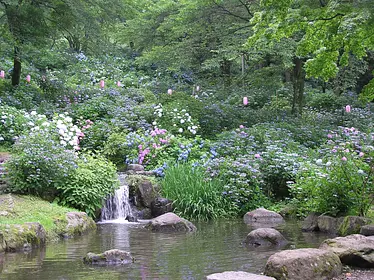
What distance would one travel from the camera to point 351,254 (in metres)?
6.36

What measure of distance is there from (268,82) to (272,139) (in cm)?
766

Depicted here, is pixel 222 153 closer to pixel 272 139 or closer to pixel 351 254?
pixel 272 139

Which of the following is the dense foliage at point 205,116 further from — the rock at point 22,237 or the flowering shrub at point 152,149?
the rock at point 22,237

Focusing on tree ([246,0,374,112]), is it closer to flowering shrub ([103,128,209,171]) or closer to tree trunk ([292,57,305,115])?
flowering shrub ([103,128,209,171])

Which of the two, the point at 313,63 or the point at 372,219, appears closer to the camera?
the point at 372,219

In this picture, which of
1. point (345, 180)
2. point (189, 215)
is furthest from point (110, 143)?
point (345, 180)

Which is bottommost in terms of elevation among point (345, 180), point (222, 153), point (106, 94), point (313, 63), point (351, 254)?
point (351, 254)

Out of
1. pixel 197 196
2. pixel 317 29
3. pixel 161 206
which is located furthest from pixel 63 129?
pixel 317 29

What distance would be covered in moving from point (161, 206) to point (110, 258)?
15.6 feet

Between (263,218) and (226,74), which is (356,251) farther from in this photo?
(226,74)

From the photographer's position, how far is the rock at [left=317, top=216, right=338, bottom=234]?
8.96 metres

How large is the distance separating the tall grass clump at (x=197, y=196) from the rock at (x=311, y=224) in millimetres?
2215

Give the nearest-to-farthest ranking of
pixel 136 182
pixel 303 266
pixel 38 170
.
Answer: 1. pixel 303 266
2. pixel 38 170
3. pixel 136 182

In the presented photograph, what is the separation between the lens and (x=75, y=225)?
8977 mm
